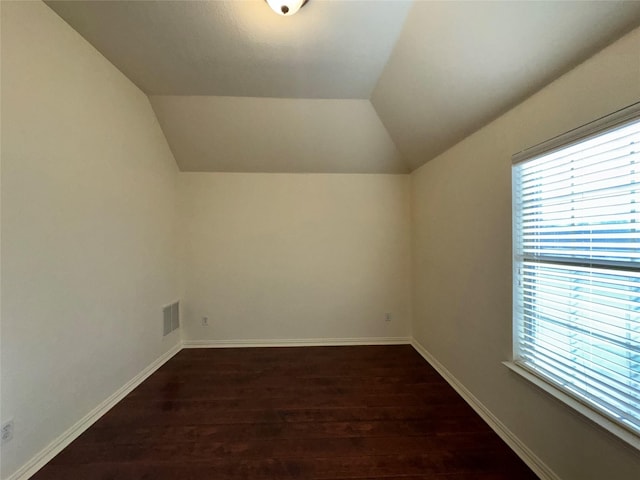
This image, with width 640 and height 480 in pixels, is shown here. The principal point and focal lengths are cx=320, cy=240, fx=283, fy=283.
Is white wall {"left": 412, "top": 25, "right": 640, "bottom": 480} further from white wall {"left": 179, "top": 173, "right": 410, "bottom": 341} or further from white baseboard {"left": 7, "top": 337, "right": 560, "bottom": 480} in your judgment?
white wall {"left": 179, "top": 173, "right": 410, "bottom": 341}

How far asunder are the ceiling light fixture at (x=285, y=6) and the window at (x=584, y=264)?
5.46 ft

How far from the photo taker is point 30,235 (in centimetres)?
168

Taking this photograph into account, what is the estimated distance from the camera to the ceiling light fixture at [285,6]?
167cm

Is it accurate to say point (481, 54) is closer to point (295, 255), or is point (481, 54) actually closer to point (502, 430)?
point (502, 430)

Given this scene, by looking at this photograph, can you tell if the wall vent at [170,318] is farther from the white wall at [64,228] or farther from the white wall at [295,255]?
the white wall at [64,228]

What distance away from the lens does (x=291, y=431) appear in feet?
6.73

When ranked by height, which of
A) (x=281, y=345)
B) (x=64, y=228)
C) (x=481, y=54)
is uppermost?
(x=481, y=54)

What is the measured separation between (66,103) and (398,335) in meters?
4.03

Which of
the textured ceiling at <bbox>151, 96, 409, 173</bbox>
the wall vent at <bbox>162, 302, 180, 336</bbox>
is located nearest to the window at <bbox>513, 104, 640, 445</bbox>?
the textured ceiling at <bbox>151, 96, 409, 173</bbox>

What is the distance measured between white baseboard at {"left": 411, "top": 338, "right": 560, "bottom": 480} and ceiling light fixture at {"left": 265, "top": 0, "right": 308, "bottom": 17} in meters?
3.04

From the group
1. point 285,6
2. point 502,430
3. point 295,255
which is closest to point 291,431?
point 502,430

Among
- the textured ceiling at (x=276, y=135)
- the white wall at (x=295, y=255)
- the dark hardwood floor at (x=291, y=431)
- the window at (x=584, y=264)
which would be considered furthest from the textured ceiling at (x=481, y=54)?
the dark hardwood floor at (x=291, y=431)

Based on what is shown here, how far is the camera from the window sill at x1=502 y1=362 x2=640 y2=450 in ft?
3.92

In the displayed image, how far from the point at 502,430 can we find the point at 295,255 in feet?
8.72
